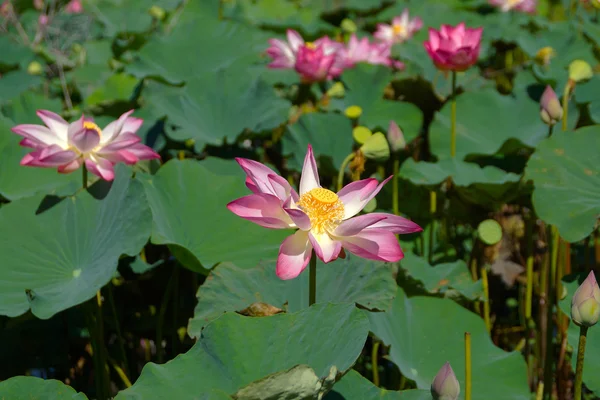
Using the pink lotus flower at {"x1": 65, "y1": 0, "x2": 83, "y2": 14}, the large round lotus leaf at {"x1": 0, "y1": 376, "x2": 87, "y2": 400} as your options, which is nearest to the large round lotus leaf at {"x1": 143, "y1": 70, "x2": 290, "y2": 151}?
the large round lotus leaf at {"x1": 0, "y1": 376, "x2": 87, "y2": 400}

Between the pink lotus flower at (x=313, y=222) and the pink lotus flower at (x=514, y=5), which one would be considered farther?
the pink lotus flower at (x=514, y=5)

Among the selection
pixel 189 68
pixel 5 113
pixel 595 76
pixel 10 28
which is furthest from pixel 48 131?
pixel 10 28

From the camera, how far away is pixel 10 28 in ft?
12.5

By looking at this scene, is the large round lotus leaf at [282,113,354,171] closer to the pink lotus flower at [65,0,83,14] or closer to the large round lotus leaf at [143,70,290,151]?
the large round lotus leaf at [143,70,290,151]

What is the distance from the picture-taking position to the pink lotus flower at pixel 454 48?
75.7 inches

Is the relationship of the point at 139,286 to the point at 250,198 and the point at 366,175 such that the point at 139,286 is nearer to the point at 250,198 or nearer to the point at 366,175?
the point at 366,175

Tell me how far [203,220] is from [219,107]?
2.36 feet

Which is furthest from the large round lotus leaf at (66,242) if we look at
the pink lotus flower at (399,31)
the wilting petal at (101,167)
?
the pink lotus flower at (399,31)

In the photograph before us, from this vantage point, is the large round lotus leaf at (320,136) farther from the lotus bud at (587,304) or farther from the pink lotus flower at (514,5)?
the pink lotus flower at (514,5)

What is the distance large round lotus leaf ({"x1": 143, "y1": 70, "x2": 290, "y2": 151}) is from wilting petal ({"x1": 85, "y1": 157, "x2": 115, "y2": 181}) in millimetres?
529

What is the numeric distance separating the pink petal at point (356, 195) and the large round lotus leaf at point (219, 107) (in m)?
0.94

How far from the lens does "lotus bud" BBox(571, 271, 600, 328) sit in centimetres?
108

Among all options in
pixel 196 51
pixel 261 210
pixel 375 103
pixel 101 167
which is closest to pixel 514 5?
pixel 375 103

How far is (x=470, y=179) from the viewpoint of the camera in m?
1.79
